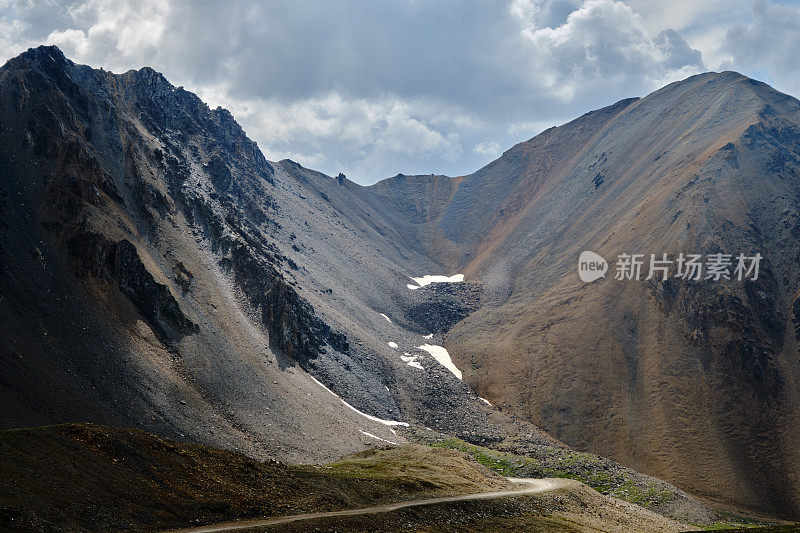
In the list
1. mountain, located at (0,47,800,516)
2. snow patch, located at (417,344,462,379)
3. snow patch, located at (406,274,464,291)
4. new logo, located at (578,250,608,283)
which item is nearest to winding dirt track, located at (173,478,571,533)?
mountain, located at (0,47,800,516)

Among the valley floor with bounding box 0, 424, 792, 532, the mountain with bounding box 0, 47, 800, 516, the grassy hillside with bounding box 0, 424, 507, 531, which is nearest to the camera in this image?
the grassy hillside with bounding box 0, 424, 507, 531

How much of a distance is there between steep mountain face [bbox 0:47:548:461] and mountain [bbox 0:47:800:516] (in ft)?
1.12

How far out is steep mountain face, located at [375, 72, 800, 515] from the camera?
80688 mm

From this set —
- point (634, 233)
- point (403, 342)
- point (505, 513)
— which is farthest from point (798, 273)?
point (505, 513)

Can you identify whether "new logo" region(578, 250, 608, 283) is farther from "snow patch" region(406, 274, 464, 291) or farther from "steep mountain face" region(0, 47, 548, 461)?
"snow patch" region(406, 274, 464, 291)

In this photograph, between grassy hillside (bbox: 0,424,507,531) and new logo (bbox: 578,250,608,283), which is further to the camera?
new logo (bbox: 578,250,608,283)

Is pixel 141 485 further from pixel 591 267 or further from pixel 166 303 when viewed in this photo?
pixel 591 267

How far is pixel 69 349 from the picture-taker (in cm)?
5675

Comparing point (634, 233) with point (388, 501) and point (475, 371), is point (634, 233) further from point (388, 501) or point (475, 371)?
point (388, 501)

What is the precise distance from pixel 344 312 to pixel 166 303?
4683 cm

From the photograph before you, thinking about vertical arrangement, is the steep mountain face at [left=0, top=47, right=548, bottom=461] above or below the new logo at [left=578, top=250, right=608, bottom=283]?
below

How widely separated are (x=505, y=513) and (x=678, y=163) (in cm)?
11766

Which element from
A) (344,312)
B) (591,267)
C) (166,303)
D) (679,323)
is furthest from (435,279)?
(166,303)

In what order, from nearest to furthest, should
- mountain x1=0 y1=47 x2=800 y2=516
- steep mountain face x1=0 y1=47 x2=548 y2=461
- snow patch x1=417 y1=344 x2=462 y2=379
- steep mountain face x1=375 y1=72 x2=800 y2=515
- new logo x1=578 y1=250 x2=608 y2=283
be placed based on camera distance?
steep mountain face x1=0 y1=47 x2=548 y2=461, mountain x1=0 y1=47 x2=800 y2=516, steep mountain face x1=375 y1=72 x2=800 y2=515, snow patch x1=417 y1=344 x2=462 y2=379, new logo x1=578 y1=250 x2=608 y2=283
